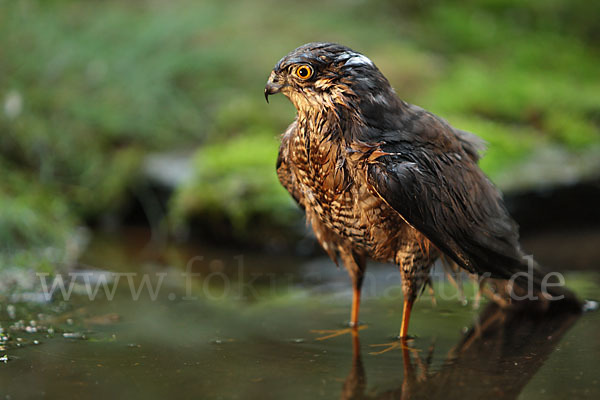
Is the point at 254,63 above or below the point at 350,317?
above

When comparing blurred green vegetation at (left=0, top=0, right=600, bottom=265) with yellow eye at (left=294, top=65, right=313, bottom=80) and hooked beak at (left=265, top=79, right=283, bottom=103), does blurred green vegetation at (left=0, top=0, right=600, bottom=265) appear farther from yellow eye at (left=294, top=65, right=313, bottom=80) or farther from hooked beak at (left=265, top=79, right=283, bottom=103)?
yellow eye at (left=294, top=65, right=313, bottom=80)

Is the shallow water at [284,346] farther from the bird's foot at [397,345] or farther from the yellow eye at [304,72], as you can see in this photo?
the yellow eye at [304,72]

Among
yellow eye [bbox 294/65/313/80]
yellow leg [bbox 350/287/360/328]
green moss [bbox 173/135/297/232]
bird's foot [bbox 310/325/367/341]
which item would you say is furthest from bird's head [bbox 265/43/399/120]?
green moss [bbox 173/135/297/232]

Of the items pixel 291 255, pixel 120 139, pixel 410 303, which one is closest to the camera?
pixel 410 303

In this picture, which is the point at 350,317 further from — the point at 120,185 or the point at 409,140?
the point at 120,185

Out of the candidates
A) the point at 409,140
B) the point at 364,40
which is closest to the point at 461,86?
the point at 364,40

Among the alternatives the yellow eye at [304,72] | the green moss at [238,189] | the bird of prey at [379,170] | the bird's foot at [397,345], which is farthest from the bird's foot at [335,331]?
the green moss at [238,189]
